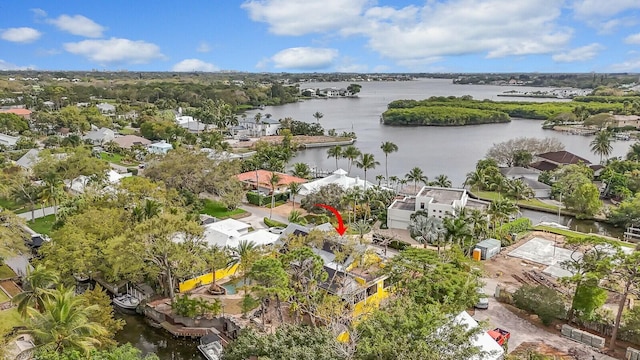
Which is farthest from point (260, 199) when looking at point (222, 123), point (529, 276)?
point (222, 123)

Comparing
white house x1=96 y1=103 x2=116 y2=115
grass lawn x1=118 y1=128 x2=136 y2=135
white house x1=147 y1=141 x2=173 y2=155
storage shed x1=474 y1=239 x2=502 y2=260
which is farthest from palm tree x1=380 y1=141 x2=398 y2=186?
white house x1=96 y1=103 x2=116 y2=115

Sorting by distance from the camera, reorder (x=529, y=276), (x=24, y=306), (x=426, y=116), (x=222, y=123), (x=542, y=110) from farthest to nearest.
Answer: (x=542, y=110), (x=426, y=116), (x=222, y=123), (x=529, y=276), (x=24, y=306)

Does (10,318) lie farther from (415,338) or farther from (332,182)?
(332,182)

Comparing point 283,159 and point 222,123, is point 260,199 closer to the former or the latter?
point 283,159

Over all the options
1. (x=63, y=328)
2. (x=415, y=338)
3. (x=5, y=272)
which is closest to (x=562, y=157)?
(x=415, y=338)

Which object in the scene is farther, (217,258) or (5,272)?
(5,272)

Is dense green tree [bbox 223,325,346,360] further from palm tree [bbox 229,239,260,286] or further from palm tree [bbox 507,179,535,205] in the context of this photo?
palm tree [bbox 507,179,535,205]

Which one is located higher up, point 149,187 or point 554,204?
point 149,187
